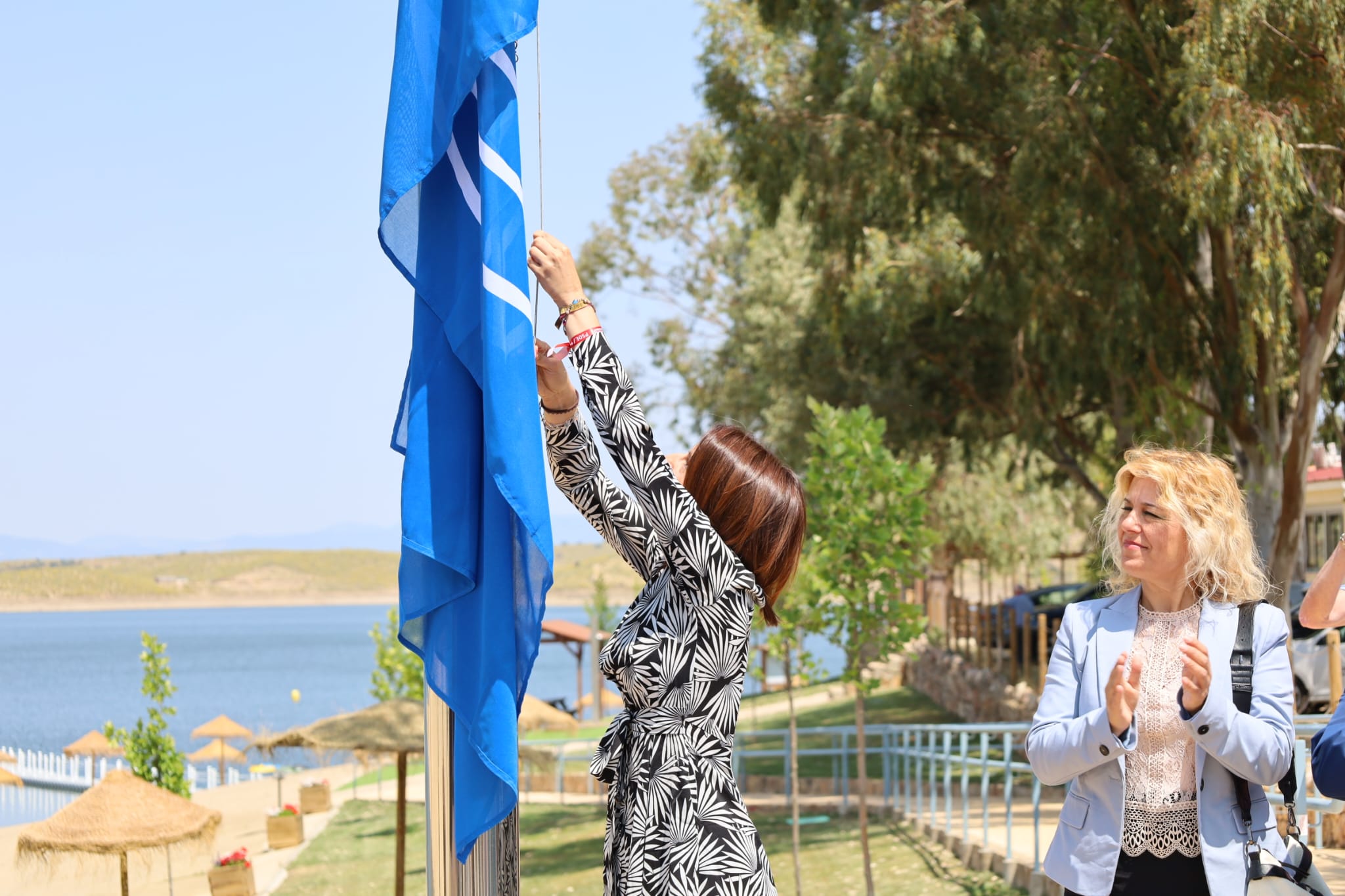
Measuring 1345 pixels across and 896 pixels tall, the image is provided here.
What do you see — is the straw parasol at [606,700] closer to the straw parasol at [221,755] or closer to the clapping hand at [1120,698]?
the straw parasol at [221,755]

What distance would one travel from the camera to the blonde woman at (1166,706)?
109 inches

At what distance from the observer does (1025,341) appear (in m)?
17.5

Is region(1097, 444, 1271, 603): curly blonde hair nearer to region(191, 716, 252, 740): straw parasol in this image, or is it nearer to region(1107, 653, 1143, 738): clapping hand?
region(1107, 653, 1143, 738): clapping hand

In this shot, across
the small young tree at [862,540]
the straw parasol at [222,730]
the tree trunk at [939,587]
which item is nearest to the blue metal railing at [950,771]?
the small young tree at [862,540]

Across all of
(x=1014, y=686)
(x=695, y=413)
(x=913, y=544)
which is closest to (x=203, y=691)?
(x=695, y=413)

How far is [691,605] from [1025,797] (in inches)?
571

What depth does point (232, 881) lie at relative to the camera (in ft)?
56.0

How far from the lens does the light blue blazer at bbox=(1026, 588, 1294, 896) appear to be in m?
2.75

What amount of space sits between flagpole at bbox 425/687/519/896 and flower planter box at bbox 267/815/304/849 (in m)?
21.1

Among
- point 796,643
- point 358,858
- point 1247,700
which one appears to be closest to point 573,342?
point 1247,700

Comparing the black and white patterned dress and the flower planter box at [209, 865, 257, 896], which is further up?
the black and white patterned dress

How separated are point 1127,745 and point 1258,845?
1.09ft

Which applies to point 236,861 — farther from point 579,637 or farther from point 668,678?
point 579,637

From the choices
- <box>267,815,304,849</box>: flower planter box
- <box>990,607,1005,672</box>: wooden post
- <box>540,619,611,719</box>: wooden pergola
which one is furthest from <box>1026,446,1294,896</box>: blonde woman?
<box>540,619,611,719</box>: wooden pergola
